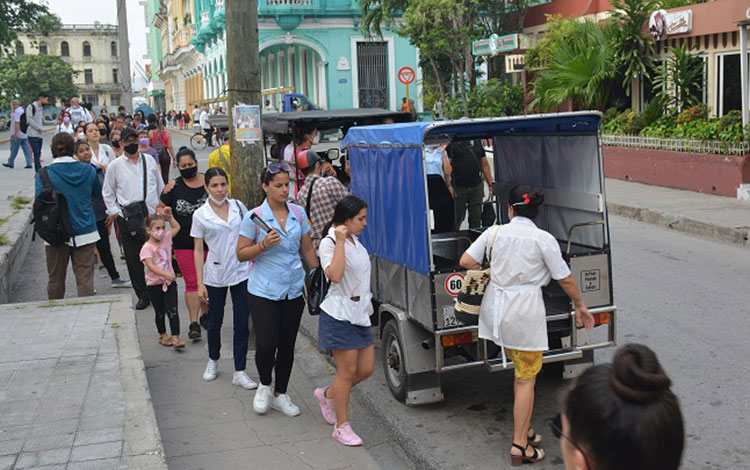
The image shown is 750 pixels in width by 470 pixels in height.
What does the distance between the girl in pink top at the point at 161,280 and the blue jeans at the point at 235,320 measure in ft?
3.33

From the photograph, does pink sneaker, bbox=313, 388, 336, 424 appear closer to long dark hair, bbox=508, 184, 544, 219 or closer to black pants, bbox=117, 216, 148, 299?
long dark hair, bbox=508, 184, 544, 219

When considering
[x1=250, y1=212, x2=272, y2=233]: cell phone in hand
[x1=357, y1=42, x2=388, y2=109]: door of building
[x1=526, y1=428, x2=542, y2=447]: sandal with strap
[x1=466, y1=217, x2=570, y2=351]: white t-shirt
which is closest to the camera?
[x1=466, y1=217, x2=570, y2=351]: white t-shirt

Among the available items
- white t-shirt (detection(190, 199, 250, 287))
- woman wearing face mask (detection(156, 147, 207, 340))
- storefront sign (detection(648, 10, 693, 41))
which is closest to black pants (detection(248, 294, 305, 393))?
white t-shirt (detection(190, 199, 250, 287))

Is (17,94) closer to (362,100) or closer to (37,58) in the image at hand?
(37,58)

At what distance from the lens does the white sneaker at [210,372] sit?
22.3 feet

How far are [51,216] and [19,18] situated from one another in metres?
31.7

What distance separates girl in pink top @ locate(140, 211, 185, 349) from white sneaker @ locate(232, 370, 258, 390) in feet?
4.05

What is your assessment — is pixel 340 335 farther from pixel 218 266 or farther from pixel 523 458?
pixel 218 266

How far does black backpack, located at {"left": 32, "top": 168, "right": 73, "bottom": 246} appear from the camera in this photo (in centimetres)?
827

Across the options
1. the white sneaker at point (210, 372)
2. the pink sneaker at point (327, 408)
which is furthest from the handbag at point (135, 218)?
the pink sneaker at point (327, 408)

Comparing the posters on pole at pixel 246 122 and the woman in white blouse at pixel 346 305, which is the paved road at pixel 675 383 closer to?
the woman in white blouse at pixel 346 305

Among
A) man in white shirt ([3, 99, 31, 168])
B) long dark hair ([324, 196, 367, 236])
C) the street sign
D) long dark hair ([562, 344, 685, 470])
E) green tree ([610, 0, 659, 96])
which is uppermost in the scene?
the street sign

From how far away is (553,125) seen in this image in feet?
21.8

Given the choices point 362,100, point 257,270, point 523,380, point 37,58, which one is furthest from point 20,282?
point 37,58
